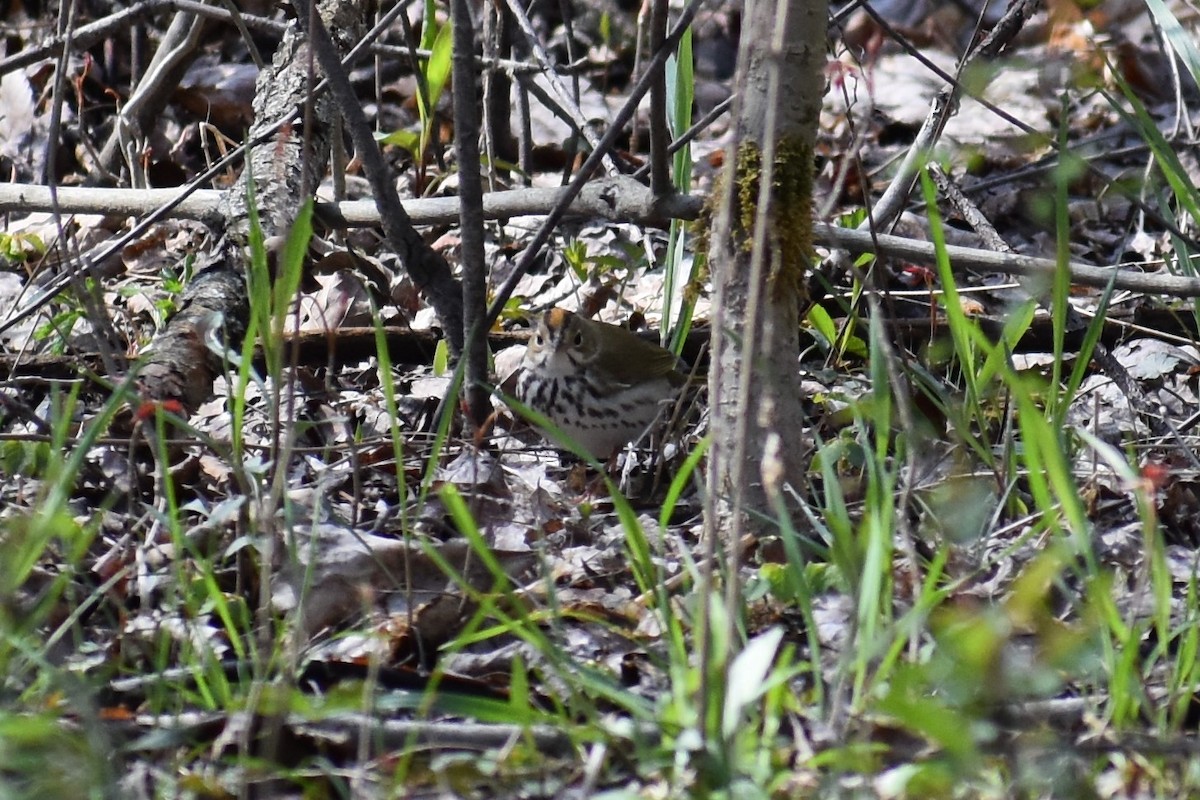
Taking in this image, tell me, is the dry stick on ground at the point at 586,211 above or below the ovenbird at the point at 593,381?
above

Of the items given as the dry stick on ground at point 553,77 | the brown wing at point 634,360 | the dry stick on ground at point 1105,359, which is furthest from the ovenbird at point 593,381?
the dry stick on ground at point 1105,359

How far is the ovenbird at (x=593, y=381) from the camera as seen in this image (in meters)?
3.97

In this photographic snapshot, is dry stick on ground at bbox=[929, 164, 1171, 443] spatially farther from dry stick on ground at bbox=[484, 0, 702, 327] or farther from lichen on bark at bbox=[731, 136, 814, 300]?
dry stick on ground at bbox=[484, 0, 702, 327]

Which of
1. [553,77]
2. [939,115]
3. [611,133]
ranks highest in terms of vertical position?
[553,77]

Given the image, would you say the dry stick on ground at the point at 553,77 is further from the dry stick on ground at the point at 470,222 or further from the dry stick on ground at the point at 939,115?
the dry stick on ground at the point at 939,115

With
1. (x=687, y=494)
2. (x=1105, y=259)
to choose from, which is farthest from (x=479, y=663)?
(x=1105, y=259)

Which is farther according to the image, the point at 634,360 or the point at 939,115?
the point at 634,360

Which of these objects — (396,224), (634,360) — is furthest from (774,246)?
(634,360)

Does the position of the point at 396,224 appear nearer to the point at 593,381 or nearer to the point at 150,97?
the point at 593,381

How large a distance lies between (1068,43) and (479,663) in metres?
4.28

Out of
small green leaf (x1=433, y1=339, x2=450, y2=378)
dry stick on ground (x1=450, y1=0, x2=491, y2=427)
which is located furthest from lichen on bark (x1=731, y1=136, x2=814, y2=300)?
small green leaf (x1=433, y1=339, x2=450, y2=378)

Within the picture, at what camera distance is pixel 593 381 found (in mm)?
4031

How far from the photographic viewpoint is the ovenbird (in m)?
3.97

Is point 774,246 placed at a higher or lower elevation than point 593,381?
higher
